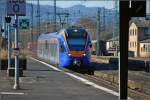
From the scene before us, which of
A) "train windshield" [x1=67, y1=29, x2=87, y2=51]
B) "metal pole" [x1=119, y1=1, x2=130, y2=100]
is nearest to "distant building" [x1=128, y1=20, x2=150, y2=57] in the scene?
"train windshield" [x1=67, y1=29, x2=87, y2=51]

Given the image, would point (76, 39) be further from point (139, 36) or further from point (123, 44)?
point (139, 36)

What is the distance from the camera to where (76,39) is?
37312mm

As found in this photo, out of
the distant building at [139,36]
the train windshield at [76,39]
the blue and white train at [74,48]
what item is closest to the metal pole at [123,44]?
the blue and white train at [74,48]

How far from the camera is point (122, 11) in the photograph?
652 cm

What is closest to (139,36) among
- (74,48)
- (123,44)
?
(74,48)

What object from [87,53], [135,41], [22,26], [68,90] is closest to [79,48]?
[87,53]

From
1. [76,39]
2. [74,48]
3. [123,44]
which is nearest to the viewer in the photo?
[123,44]

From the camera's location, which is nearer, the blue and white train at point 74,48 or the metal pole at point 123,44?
the metal pole at point 123,44

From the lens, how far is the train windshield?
1454 inches

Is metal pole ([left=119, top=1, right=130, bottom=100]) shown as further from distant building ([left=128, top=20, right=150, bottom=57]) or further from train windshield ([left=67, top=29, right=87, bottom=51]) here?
distant building ([left=128, top=20, right=150, bottom=57])

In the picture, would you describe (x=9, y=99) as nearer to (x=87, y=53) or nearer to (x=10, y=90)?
(x=10, y=90)

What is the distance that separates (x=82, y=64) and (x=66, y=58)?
130 centimetres

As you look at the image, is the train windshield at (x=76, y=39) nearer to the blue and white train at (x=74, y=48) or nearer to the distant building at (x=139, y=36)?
the blue and white train at (x=74, y=48)

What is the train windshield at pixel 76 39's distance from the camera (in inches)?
1454
